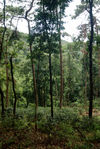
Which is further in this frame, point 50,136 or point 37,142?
point 50,136

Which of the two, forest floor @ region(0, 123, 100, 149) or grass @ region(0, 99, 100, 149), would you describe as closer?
forest floor @ region(0, 123, 100, 149)

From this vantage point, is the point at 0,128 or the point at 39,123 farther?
the point at 39,123

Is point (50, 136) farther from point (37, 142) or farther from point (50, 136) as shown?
point (37, 142)

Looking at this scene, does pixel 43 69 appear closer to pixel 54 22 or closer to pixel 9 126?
pixel 54 22

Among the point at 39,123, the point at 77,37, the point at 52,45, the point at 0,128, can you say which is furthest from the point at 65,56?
the point at 0,128

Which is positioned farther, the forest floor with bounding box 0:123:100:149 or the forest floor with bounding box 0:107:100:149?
the forest floor with bounding box 0:107:100:149

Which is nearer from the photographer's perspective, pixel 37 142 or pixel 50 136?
pixel 37 142

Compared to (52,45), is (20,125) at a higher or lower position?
lower

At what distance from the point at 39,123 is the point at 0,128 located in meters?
2.97

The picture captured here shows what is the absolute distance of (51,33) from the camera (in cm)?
896

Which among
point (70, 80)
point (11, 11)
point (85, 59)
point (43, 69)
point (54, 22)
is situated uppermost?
point (11, 11)

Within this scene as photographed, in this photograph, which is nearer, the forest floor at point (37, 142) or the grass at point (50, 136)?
the forest floor at point (37, 142)

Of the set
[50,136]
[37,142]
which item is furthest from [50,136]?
[37,142]

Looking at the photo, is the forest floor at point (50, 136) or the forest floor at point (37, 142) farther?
the forest floor at point (50, 136)
